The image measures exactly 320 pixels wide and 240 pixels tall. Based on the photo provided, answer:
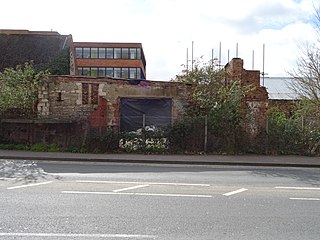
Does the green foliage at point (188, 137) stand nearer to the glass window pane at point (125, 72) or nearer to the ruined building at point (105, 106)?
the ruined building at point (105, 106)

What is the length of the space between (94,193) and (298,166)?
9.50 metres

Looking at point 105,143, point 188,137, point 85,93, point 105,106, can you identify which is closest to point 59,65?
point 85,93

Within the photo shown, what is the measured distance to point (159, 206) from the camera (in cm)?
782

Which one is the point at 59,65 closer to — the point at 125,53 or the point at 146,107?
the point at 146,107

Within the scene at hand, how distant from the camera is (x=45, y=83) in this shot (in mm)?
21078

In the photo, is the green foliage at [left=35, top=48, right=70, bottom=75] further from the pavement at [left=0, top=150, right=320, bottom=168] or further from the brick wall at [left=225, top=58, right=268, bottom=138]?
the pavement at [left=0, top=150, right=320, bottom=168]

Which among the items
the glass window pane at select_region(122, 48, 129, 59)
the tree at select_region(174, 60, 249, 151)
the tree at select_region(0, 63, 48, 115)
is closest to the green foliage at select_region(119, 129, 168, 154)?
the tree at select_region(174, 60, 249, 151)

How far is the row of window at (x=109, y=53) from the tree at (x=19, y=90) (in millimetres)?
57319

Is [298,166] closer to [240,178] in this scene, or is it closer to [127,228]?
[240,178]

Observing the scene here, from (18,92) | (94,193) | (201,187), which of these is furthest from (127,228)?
(18,92)

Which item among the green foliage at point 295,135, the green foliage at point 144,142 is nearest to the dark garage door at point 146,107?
the green foliage at point 144,142

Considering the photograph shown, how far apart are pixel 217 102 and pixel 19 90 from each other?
373 inches

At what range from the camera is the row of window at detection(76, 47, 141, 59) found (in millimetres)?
77438

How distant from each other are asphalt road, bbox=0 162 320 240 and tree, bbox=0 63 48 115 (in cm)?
835
